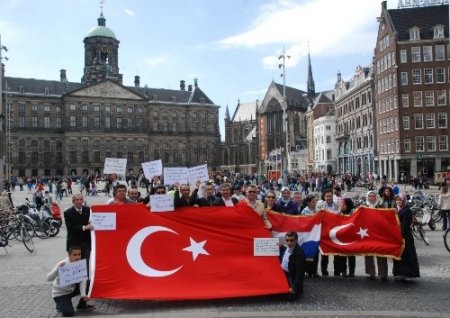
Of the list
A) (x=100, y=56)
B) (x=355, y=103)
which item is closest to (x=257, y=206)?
(x=355, y=103)

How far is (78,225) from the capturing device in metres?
8.51

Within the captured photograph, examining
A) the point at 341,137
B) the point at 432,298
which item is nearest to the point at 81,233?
the point at 432,298

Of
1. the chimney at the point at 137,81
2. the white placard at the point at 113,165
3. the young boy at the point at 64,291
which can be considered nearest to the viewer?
the young boy at the point at 64,291

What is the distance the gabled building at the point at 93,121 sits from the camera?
99562 mm

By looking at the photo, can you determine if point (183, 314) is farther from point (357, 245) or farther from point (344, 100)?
point (344, 100)

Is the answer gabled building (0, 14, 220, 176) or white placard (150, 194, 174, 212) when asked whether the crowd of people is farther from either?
gabled building (0, 14, 220, 176)

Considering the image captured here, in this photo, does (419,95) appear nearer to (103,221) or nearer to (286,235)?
(286,235)

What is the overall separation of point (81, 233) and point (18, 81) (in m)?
101

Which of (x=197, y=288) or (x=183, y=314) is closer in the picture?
(x=183, y=314)

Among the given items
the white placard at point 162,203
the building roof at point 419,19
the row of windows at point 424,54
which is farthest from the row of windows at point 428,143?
the white placard at point 162,203

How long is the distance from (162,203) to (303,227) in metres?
2.85

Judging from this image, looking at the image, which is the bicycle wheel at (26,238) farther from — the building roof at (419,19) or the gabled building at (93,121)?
the gabled building at (93,121)

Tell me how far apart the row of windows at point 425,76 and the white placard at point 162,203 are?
51778 millimetres

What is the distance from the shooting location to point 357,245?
32.2 feet
